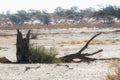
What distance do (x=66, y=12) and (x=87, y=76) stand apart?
561 ft

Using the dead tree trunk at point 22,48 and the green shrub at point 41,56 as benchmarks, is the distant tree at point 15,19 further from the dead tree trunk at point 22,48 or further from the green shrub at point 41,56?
the dead tree trunk at point 22,48

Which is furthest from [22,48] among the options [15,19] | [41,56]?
[15,19]

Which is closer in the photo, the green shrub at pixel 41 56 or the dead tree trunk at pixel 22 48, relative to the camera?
the dead tree trunk at pixel 22 48

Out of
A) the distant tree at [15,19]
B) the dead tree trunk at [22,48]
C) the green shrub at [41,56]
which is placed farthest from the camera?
the distant tree at [15,19]

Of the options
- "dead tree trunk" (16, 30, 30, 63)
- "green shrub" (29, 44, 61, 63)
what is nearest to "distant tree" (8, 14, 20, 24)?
"green shrub" (29, 44, 61, 63)

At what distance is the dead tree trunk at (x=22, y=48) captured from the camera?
73.9ft

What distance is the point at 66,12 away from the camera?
614 ft

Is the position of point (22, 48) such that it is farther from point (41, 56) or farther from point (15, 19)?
point (15, 19)

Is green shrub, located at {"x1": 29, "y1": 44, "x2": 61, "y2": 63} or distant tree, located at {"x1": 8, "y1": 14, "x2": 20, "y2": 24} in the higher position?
green shrub, located at {"x1": 29, "y1": 44, "x2": 61, "y2": 63}

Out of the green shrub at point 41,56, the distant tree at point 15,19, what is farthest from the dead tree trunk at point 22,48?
the distant tree at point 15,19

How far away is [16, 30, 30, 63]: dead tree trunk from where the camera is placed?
2253 cm

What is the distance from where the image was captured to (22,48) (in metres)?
22.7

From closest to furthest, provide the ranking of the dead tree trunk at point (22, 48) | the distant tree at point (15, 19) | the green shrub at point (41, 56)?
1. the dead tree trunk at point (22, 48)
2. the green shrub at point (41, 56)
3. the distant tree at point (15, 19)

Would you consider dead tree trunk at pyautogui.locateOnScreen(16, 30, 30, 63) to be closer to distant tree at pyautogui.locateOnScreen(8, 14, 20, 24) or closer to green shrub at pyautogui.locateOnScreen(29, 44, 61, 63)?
green shrub at pyautogui.locateOnScreen(29, 44, 61, 63)
